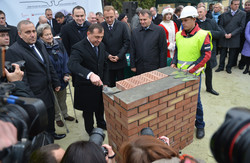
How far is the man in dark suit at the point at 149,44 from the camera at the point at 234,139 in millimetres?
2942

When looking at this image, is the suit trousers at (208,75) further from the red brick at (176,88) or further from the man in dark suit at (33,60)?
the man in dark suit at (33,60)

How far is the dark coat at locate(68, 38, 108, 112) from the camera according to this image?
2.73 meters

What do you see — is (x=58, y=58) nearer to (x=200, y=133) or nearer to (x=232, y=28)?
(x=200, y=133)

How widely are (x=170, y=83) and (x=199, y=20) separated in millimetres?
2939

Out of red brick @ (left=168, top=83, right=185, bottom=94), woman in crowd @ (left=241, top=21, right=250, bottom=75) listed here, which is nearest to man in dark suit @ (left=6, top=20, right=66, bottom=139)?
red brick @ (left=168, top=83, right=185, bottom=94)

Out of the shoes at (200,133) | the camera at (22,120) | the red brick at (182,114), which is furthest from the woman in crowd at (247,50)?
the camera at (22,120)

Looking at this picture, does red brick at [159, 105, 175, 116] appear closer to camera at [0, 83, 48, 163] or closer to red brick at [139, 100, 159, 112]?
red brick at [139, 100, 159, 112]

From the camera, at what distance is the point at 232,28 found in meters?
5.70

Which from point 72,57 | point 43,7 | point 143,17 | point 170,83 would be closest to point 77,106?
point 72,57

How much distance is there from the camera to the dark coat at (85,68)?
8.96 ft

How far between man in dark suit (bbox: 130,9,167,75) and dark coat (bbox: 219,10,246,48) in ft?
11.0

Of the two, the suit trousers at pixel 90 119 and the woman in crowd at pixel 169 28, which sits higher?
the woman in crowd at pixel 169 28

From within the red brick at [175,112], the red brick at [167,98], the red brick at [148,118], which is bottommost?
the red brick at [175,112]

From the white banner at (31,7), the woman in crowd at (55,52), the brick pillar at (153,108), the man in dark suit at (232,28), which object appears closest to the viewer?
the brick pillar at (153,108)
